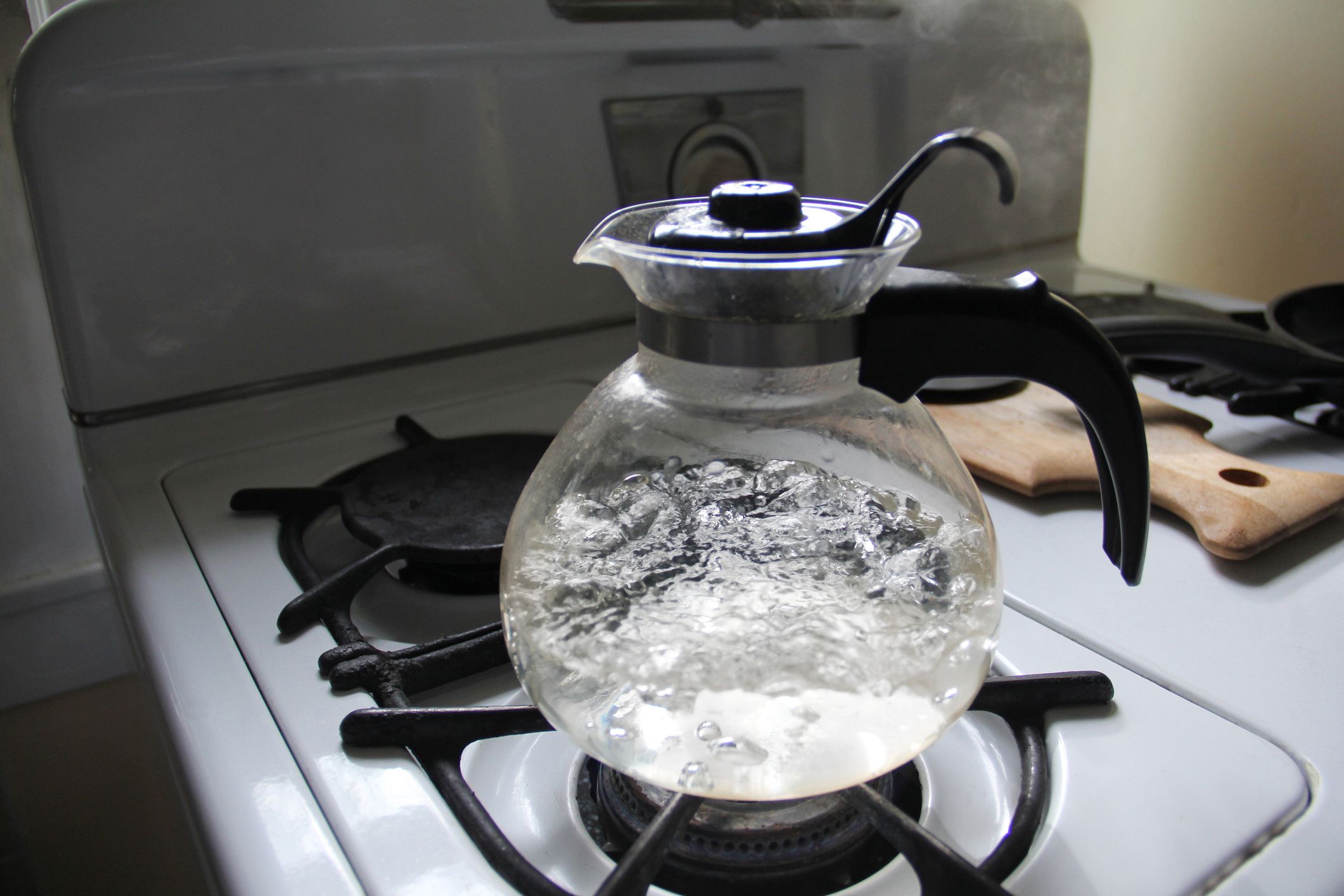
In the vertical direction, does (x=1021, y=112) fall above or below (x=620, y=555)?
above

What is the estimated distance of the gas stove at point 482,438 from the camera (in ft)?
1.06

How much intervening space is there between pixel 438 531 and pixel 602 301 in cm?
36

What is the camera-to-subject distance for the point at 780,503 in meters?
0.36

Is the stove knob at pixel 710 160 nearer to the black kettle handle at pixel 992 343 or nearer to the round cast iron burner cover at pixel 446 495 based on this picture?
the round cast iron burner cover at pixel 446 495

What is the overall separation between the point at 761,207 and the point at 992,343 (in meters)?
0.09

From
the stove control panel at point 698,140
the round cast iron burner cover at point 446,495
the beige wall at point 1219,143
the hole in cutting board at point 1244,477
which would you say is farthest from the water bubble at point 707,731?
the beige wall at point 1219,143

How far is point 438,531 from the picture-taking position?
0.51 metres

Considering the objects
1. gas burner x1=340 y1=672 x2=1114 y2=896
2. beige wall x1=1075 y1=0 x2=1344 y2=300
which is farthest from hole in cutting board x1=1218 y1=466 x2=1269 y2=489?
beige wall x1=1075 y1=0 x2=1344 y2=300

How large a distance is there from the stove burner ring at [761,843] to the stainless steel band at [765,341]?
0.16 meters

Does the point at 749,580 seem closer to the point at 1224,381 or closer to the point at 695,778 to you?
the point at 695,778

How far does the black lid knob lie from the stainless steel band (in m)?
0.03

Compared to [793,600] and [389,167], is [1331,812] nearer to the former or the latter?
[793,600]

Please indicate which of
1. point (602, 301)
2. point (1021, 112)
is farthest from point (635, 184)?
point (1021, 112)

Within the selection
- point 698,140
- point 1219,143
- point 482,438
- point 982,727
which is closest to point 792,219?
point 982,727
